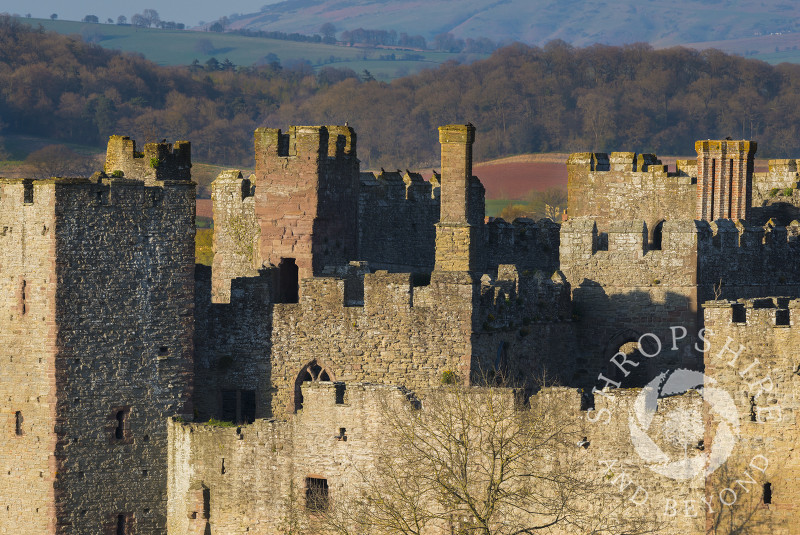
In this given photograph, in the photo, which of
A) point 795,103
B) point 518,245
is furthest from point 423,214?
point 795,103

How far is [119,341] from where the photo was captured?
1900 inches

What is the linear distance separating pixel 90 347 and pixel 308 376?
5507mm

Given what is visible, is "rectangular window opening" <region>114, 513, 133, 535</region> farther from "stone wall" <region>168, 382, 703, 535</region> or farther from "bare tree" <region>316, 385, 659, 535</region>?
"bare tree" <region>316, 385, 659, 535</region>

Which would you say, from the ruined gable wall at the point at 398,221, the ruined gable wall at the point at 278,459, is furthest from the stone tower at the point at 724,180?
the ruined gable wall at the point at 278,459

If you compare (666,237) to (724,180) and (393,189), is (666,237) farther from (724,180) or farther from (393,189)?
(393,189)

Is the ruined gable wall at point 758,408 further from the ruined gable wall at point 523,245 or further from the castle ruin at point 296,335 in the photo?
the ruined gable wall at point 523,245

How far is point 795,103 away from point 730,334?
351 ft

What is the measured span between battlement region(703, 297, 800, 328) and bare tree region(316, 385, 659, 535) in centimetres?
365

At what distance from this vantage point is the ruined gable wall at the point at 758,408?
40.0 meters

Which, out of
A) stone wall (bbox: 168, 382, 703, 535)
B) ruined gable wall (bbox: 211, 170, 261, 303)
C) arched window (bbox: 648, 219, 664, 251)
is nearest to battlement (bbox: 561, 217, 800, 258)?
arched window (bbox: 648, 219, 664, 251)

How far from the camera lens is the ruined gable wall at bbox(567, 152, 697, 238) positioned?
197 feet

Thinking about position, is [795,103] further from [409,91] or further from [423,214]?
[423,214]

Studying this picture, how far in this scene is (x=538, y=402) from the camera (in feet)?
139

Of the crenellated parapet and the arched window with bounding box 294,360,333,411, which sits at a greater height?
the crenellated parapet
